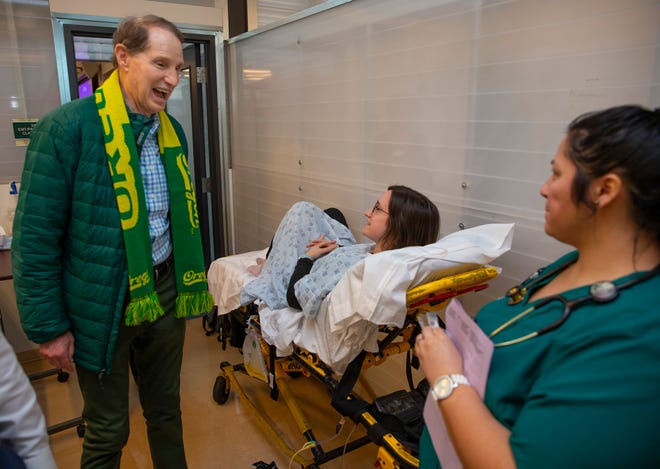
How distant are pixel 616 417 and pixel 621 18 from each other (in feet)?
3.74

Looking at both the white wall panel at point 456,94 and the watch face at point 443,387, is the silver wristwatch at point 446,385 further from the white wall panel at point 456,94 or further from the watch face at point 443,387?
the white wall panel at point 456,94

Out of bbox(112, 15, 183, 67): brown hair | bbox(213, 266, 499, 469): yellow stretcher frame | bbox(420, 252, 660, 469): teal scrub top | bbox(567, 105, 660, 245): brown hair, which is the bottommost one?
bbox(213, 266, 499, 469): yellow stretcher frame

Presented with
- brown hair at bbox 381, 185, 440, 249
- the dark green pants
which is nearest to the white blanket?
brown hair at bbox 381, 185, 440, 249

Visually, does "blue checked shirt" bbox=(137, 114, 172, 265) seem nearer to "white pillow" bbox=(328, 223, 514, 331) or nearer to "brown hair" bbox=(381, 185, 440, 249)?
"white pillow" bbox=(328, 223, 514, 331)

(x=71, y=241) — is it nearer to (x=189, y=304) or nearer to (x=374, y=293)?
(x=189, y=304)

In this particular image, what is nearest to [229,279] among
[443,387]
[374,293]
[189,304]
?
[189,304]

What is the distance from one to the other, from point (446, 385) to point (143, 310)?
97cm

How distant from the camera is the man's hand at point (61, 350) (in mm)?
1302

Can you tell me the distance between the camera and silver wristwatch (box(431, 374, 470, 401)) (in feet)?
2.48

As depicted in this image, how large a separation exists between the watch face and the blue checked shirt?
1.02 m

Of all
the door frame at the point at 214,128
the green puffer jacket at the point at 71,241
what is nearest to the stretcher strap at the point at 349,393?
the green puffer jacket at the point at 71,241

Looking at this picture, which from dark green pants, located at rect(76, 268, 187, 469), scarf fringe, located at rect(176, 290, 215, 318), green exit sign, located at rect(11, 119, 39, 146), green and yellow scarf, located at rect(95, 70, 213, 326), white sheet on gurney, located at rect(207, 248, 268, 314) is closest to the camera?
green and yellow scarf, located at rect(95, 70, 213, 326)

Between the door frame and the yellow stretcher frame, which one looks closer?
the yellow stretcher frame

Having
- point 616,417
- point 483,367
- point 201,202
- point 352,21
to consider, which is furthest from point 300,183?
point 616,417
